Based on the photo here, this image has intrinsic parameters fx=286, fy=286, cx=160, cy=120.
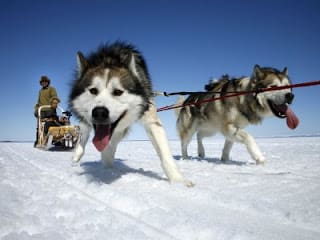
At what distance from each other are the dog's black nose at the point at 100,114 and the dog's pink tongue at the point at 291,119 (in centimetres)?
260

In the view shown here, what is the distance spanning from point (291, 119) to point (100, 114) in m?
2.75

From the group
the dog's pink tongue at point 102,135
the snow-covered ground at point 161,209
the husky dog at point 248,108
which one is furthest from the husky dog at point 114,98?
the husky dog at point 248,108

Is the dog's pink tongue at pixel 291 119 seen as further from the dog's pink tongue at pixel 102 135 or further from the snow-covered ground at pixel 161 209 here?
the dog's pink tongue at pixel 102 135

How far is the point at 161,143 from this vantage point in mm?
2650

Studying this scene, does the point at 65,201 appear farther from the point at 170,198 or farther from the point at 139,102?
the point at 139,102

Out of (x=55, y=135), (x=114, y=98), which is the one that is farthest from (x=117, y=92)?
(x=55, y=135)

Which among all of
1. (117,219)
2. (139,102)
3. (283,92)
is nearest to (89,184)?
(139,102)

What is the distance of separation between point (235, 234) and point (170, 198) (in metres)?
0.73

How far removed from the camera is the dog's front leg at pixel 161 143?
2.51 meters

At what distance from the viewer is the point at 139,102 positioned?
2.61m

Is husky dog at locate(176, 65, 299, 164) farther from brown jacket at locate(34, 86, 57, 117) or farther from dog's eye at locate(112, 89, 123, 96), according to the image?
brown jacket at locate(34, 86, 57, 117)

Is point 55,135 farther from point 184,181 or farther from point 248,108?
point 184,181

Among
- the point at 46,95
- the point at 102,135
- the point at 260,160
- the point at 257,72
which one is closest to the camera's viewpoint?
the point at 102,135

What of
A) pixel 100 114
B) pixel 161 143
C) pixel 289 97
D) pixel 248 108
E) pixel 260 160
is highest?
pixel 289 97
